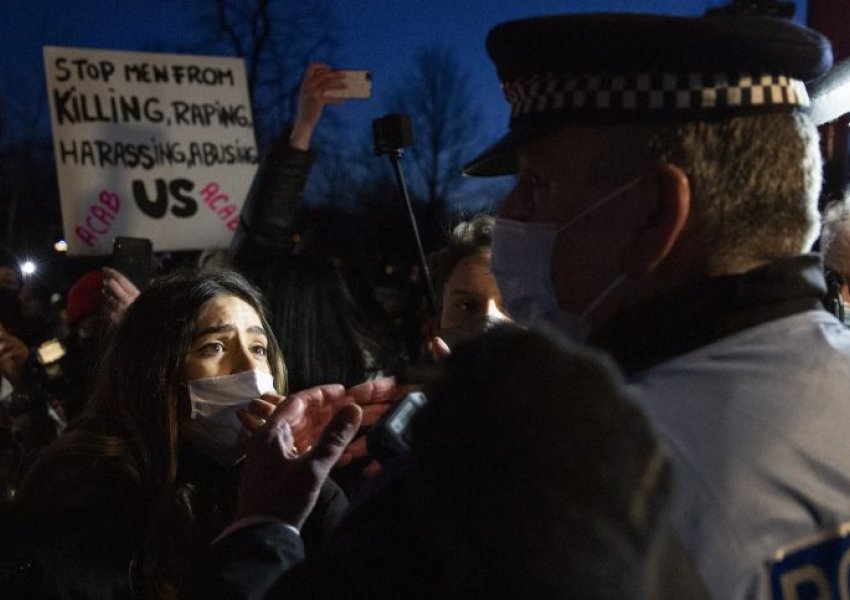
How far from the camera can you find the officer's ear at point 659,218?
1303 millimetres

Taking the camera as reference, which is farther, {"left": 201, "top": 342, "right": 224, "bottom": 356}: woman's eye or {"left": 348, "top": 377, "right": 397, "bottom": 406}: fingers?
{"left": 201, "top": 342, "right": 224, "bottom": 356}: woman's eye

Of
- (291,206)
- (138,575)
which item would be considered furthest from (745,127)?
(291,206)

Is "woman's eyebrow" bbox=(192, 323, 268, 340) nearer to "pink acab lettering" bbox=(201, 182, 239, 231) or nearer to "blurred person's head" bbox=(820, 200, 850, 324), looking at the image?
"blurred person's head" bbox=(820, 200, 850, 324)

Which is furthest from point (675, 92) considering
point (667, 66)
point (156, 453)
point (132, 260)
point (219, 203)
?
point (219, 203)

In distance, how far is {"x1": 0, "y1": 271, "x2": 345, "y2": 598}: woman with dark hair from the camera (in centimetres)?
227

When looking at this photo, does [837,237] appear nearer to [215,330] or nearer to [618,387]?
[215,330]

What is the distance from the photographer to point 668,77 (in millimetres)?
1317

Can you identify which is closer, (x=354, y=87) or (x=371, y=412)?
(x=371, y=412)

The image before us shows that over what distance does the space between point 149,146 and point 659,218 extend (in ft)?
16.9

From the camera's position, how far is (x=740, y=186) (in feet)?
4.34

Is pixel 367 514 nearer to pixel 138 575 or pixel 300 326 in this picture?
pixel 138 575

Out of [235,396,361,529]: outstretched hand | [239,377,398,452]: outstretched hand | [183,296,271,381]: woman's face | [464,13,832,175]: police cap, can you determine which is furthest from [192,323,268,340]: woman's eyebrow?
[464,13,832,175]: police cap

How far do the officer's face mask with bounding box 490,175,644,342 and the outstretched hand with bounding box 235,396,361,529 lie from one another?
15.1 inches

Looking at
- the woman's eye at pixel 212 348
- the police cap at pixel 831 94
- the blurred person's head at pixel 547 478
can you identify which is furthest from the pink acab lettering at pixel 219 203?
the blurred person's head at pixel 547 478
